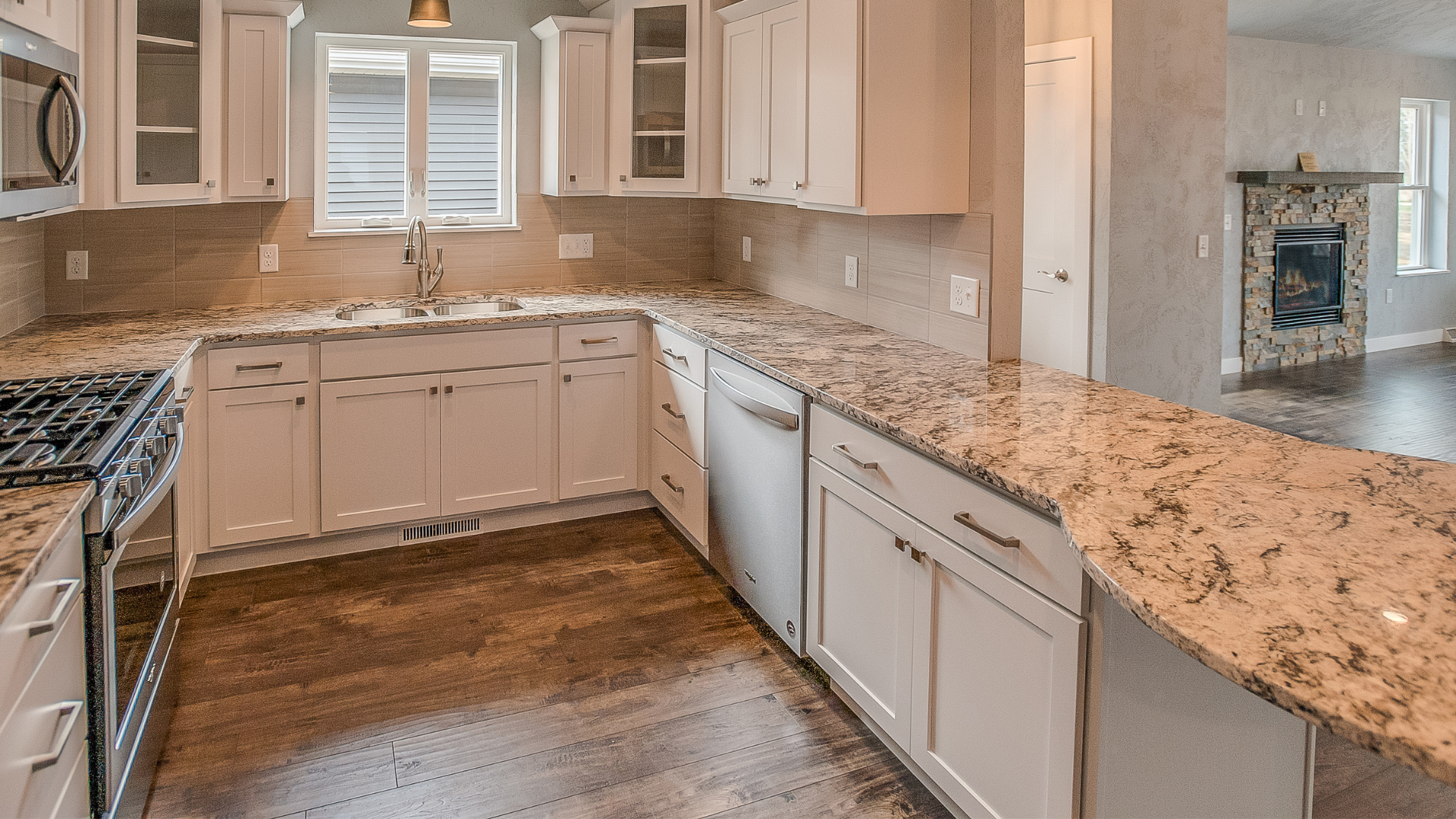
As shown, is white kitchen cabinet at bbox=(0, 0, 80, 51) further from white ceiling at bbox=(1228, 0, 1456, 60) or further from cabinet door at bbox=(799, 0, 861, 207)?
white ceiling at bbox=(1228, 0, 1456, 60)

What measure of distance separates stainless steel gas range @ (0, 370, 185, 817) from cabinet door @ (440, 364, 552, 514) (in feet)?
3.94

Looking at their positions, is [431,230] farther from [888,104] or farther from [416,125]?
[888,104]

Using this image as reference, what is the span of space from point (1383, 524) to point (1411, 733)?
0.65 meters

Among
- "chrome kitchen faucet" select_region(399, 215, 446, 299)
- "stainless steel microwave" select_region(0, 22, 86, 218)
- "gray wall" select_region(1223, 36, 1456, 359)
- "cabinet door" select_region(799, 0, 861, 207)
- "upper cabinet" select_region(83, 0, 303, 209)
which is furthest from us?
"gray wall" select_region(1223, 36, 1456, 359)

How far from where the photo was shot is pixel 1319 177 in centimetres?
754

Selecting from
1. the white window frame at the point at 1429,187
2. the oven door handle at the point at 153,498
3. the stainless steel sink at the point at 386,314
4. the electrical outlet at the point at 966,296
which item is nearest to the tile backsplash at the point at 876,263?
the electrical outlet at the point at 966,296

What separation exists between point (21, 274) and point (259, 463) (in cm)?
99

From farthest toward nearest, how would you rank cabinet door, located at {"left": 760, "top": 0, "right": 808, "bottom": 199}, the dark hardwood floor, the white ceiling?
the white ceiling
the dark hardwood floor
cabinet door, located at {"left": 760, "top": 0, "right": 808, "bottom": 199}

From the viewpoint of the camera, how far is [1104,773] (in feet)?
5.30

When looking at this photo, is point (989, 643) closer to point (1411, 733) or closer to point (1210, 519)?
point (1210, 519)

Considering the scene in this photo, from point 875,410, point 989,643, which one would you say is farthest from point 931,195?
point 989,643

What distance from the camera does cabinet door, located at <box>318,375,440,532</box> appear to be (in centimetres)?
347

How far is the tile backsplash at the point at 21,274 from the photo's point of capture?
10.1 ft

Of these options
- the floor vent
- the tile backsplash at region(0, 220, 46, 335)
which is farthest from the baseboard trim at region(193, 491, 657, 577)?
the tile backsplash at region(0, 220, 46, 335)
